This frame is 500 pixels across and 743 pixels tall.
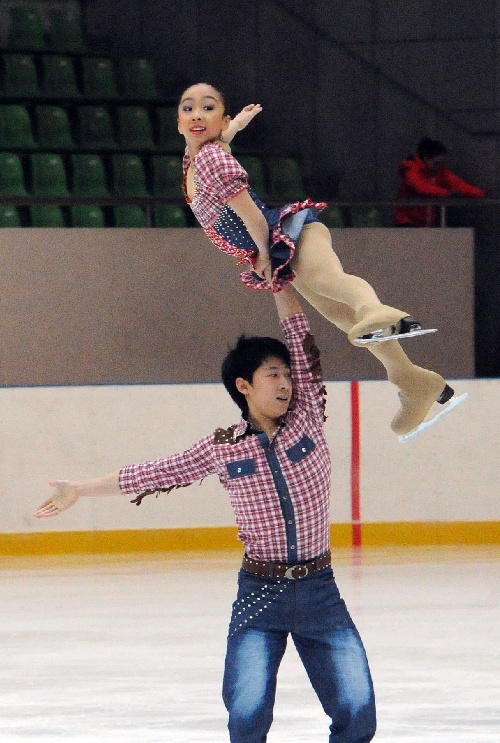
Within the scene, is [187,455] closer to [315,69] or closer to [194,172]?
[194,172]

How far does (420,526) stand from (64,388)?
92.9 inches

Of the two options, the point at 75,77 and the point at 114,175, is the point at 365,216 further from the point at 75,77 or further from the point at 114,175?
the point at 75,77

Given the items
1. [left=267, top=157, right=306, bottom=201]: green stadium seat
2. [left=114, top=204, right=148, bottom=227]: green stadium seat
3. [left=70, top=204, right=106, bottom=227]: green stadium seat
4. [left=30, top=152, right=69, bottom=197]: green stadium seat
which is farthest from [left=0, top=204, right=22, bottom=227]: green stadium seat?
[left=267, top=157, right=306, bottom=201]: green stadium seat

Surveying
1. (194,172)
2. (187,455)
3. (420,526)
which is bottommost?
(420,526)

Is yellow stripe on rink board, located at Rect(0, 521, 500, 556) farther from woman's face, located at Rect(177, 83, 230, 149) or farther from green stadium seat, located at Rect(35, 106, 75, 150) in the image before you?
woman's face, located at Rect(177, 83, 230, 149)

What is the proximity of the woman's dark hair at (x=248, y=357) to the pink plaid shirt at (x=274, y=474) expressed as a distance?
6cm

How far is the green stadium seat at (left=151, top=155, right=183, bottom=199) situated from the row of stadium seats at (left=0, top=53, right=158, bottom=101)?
76 cm

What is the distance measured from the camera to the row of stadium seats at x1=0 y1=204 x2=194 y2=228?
11117 millimetres

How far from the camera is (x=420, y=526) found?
988cm

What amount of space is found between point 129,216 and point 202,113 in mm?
7309

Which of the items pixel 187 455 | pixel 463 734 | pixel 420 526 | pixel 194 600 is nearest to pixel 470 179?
pixel 420 526

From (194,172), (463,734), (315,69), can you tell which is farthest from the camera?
(315,69)

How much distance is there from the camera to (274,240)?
14.3 ft

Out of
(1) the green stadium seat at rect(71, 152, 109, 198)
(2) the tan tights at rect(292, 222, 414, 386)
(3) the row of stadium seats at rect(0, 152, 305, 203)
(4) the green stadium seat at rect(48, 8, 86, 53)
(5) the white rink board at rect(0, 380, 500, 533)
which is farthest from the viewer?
(4) the green stadium seat at rect(48, 8, 86, 53)
